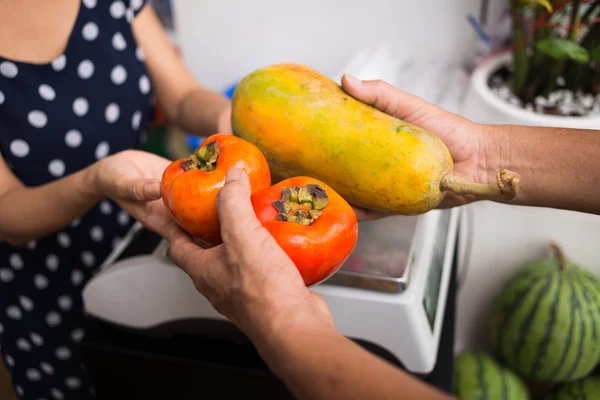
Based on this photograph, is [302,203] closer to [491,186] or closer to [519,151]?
[491,186]

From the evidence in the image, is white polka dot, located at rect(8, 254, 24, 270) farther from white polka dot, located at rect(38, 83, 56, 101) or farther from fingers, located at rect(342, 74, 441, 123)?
fingers, located at rect(342, 74, 441, 123)

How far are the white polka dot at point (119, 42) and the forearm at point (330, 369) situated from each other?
791 millimetres

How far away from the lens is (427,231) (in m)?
0.83

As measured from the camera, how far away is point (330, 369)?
42cm

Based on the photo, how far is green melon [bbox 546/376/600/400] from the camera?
3.62ft

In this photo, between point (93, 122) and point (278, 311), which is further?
point (93, 122)

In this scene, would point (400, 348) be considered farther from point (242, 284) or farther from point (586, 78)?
point (586, 78)

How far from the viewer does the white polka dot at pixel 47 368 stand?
110 cm

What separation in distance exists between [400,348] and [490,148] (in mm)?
332

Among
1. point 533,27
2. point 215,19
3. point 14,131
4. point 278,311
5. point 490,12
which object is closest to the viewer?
point 278,311

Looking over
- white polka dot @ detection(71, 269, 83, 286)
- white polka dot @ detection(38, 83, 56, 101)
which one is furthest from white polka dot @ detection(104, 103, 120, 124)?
white polka dot @ detection(71, 269, 83, 286)

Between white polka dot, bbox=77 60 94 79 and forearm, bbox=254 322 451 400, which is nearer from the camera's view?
forearm, bbox=254 322 451 400

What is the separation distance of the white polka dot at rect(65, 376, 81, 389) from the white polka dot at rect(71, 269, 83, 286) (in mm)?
219

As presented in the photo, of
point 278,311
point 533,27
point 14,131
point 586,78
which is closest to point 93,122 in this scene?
point 14,131
